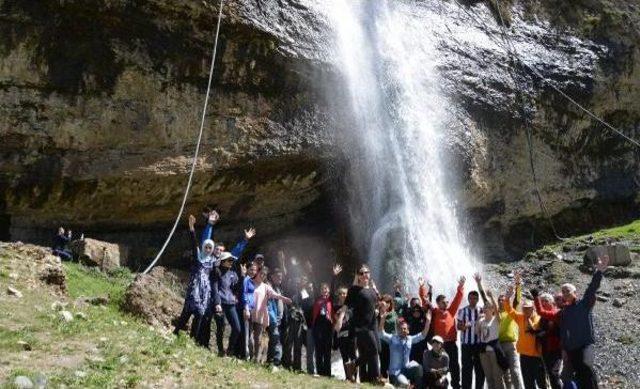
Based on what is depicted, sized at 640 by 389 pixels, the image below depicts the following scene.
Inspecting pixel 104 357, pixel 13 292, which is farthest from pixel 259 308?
pixel 13 292

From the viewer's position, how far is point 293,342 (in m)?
13.2

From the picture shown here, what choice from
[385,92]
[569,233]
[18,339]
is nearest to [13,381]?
[18,339]

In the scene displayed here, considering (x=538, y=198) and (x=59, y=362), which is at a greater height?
(x=538, y=198)

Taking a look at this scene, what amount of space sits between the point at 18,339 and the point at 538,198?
86.4ft

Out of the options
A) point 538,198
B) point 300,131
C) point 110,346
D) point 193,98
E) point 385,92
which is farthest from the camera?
point 538,198

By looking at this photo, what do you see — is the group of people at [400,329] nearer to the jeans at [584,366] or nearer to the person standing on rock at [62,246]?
the jeans at [584,366]

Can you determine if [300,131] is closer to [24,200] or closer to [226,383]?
[24,200]

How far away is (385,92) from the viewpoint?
1041 inches

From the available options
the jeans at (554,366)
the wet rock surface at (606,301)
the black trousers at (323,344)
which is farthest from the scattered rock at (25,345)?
the wet rock surface at (606,301)

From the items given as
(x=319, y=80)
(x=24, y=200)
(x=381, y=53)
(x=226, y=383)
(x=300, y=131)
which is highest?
(x=381, y=53)

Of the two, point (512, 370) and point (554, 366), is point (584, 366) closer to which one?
point (554, 366)

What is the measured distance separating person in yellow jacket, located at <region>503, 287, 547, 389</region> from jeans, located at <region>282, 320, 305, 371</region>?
4236mm

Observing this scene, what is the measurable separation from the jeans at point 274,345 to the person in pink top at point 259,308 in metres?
0.19

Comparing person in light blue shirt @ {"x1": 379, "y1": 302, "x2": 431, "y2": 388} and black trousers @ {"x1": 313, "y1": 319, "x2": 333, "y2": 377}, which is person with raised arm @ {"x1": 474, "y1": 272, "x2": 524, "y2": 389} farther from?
black trousers @ {"x1": 313, "y1": 319, "x2": 333, "y2": 377}
